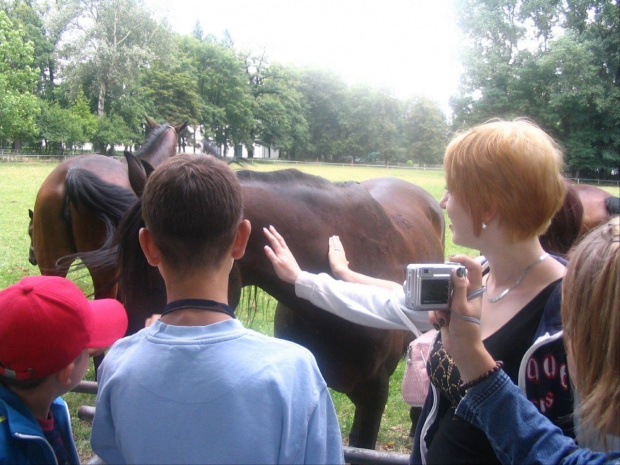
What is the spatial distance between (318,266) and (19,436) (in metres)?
1.34

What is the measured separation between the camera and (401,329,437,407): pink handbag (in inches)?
61.9

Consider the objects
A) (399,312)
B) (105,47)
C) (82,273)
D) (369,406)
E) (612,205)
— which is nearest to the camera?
(399,312)

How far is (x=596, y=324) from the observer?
0.84 metres

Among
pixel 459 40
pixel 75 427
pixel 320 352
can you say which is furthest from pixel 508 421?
pixel 459 40

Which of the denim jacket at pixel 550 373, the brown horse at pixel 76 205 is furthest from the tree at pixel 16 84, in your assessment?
the denim jacket at pixel 550 373

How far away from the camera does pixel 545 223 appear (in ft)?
4.17

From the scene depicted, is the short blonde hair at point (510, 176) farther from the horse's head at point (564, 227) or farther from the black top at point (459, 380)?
A: the horse's head at point (564, 227)

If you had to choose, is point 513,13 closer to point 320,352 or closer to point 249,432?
point 320,352

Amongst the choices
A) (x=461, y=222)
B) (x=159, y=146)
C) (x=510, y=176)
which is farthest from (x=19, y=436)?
(x=159, y=146)

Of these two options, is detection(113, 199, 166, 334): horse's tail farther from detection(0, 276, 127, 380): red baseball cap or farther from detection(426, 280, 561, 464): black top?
detection(426, 280, 561, 464): black top

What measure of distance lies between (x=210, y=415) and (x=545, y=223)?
946 mm

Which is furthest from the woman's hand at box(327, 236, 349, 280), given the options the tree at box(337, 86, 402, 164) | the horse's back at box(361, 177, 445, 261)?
the tree at box(337, 86, 402, 164)

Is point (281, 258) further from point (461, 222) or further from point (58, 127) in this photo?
point (58, 127)

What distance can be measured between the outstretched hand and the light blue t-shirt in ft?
2.79
